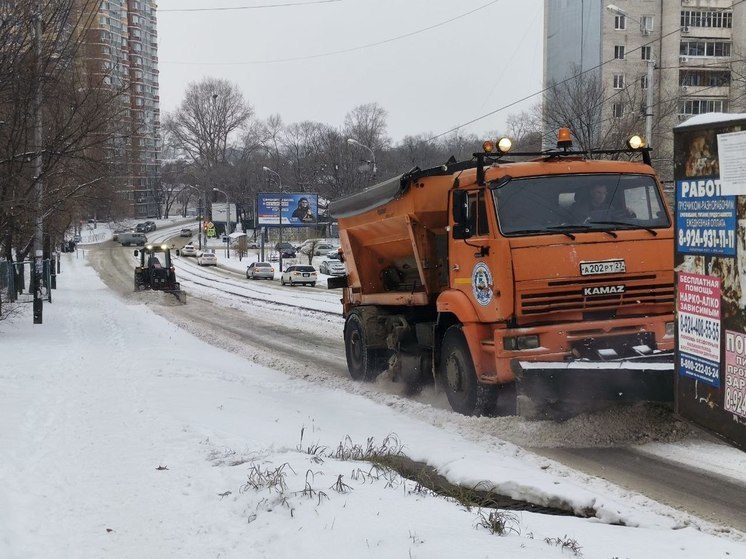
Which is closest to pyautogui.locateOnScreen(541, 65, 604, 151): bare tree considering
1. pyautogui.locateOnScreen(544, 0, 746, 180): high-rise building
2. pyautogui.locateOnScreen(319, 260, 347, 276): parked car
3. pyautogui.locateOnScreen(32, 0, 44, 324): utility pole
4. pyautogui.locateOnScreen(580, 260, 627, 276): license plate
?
pyautogui.locateOnScreen(319, 260, 347, 276): parked car

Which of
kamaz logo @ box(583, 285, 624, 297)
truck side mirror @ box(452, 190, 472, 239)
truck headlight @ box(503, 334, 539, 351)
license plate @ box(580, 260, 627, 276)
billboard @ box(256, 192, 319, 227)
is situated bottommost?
truck headlight @ box(503, 334, 539, 351)

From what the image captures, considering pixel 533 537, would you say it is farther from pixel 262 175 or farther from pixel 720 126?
pixel 262 175

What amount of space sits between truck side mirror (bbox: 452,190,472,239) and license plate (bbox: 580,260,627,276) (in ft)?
4.49

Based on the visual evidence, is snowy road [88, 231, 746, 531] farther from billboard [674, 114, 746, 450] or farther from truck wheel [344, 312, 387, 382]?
billboard [674, 114, 746, 450]

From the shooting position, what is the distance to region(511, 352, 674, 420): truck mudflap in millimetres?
7051

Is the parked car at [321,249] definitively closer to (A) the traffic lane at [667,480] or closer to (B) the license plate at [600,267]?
(B) the license plate at [600,267]

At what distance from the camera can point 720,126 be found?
11.7 feet

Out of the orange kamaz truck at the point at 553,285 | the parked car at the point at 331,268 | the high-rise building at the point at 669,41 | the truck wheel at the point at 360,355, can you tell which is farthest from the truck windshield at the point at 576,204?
the high-rise building at the point at 669,41

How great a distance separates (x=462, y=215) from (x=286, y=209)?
6790cm

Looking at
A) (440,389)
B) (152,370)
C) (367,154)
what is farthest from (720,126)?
(367,154)

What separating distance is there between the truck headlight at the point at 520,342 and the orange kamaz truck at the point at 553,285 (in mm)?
11

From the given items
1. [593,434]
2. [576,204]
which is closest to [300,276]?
[576,204]

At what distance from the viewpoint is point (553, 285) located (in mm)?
7887

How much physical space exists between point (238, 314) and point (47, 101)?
10462 millimetres
